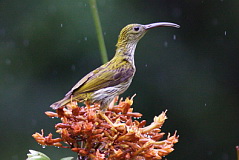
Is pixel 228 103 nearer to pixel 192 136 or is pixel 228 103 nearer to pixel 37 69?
pixel 192 136

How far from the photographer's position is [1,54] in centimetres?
704

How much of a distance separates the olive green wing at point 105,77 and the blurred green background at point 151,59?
9.84 ft

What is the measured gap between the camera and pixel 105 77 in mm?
3533

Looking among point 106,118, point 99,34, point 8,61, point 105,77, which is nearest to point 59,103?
point 106,118

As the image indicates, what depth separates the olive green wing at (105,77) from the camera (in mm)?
3369

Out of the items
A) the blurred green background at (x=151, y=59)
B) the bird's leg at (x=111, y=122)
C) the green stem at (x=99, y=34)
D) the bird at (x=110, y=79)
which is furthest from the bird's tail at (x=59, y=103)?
the blurred green background at (x=151, y=59)

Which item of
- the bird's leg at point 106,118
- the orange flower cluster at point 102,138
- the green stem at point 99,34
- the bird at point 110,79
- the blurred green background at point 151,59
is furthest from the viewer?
the blurred green background at point 151,59

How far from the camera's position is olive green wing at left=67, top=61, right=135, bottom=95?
337 cm

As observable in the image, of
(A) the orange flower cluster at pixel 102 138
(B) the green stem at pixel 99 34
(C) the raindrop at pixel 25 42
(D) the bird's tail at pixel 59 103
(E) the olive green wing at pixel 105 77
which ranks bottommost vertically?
(A) the orange flower cluster at pixel 102 138

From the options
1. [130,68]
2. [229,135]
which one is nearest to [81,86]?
[130,68]

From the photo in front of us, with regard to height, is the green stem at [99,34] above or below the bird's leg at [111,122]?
above

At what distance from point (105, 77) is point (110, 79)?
0.11ft

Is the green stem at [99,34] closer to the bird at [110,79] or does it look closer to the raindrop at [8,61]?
the bird at [110,79]

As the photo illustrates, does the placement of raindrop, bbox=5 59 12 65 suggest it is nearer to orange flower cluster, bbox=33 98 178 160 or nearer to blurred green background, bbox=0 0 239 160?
blurred green background, bbox=0 0 239 160
